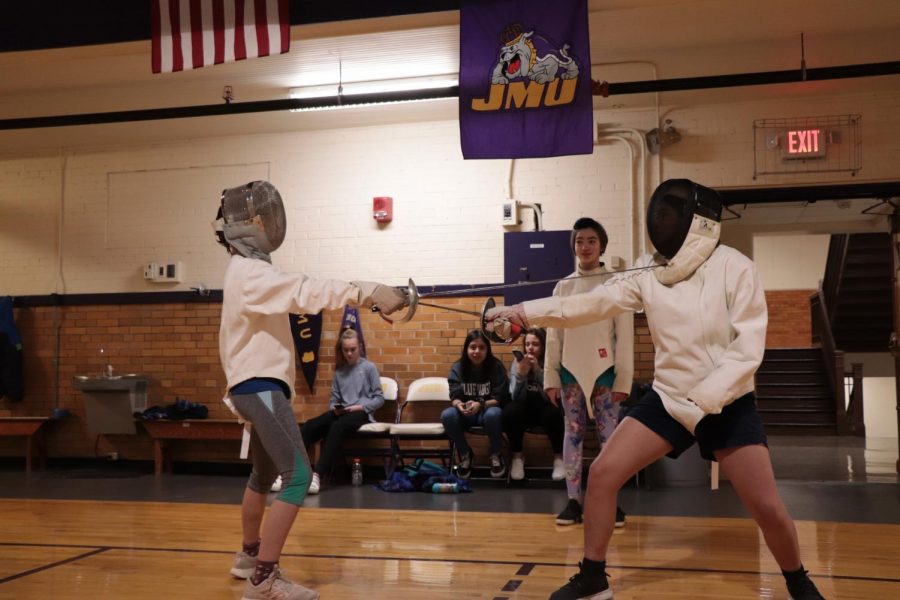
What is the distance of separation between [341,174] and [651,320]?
545cm

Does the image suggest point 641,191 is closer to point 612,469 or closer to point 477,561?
point 477,561

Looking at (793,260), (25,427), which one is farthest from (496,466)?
(793,260)

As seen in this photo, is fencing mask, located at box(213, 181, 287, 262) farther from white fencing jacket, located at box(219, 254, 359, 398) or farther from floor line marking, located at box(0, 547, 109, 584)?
floor line marking, located at box(0, 547, 109, 584)

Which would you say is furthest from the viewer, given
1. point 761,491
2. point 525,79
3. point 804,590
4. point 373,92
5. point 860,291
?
point 860,291

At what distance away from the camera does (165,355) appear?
8.38 m

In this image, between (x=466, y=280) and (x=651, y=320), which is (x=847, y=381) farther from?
(x=651, y=320)

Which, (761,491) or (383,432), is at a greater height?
(761,491)

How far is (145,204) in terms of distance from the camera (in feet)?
28.1

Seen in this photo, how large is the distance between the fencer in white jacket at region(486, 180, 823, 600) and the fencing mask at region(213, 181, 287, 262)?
974 mm

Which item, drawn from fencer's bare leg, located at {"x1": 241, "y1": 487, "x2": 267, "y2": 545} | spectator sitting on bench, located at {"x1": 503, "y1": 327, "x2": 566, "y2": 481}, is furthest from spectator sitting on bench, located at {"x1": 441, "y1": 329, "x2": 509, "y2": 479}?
fencer's bare leg, located at {"x1": 241, "y1": 487, "x2": 267, "y2": 545}

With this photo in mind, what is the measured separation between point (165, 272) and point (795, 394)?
913 centimetres

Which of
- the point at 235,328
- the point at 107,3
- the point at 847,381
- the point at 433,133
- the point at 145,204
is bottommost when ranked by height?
the point at 847,381

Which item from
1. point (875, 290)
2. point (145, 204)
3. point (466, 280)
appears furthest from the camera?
point (875, 290)

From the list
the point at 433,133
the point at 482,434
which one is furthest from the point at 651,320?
the point at 433,133
